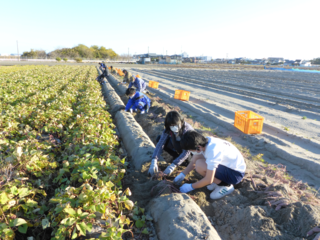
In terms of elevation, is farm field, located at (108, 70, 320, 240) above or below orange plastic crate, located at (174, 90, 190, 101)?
below

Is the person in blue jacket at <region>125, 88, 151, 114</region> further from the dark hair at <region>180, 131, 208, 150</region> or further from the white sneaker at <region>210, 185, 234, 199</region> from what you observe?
the white sneaker at <region>210, 185, 234, 199</region>

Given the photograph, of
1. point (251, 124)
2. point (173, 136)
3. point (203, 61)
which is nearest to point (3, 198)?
point (173, 136)

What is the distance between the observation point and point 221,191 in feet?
8.86

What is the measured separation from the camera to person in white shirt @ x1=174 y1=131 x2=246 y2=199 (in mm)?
2389

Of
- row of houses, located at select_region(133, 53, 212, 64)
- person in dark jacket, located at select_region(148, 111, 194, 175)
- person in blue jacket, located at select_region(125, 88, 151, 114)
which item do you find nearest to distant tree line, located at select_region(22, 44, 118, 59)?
row of houses, located at select_region(133, 53, 212, 64)

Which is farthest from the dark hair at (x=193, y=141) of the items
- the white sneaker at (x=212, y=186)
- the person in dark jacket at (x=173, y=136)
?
the white sneaker at (x=212, y=186)

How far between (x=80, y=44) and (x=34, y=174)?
9080 centimetres

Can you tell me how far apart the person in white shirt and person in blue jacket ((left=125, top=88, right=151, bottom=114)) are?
3.84 metres

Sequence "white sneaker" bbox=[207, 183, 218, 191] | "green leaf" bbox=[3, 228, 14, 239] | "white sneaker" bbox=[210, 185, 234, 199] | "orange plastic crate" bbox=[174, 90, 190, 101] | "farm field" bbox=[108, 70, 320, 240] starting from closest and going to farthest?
"green leaf" bbox=[3, 228, 14, 239]
"farm field" bbox=[108, 70, 320, 240]
"white sneaker" bbox=[210, 185, 234, 199]
"white sneaker" bbox=[207, 183, 218, 191]
"orange plastic crate" bbox=[174, 90, 190, 101]

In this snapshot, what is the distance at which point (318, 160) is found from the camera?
14.0ft

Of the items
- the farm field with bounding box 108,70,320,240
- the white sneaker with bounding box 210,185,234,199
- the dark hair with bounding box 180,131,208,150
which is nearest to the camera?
the farm field with bounding box 108,70,320,240

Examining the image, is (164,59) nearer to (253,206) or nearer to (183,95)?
(183,95)

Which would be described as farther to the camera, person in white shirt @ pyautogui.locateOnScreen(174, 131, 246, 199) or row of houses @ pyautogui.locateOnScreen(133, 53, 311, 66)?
row of houses @ pyautogui.locateOnScreen(133, 53, 311, 66)

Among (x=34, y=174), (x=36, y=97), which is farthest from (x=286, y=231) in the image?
(x=36, y=97)
